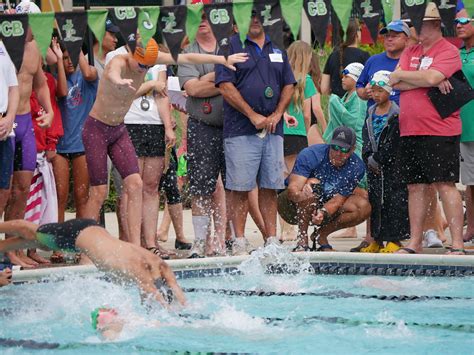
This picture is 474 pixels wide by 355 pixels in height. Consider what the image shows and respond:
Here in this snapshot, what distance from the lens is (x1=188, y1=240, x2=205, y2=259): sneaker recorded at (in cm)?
956

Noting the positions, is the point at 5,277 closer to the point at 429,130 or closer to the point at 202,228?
the point at 202,228

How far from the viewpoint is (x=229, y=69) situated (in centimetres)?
956

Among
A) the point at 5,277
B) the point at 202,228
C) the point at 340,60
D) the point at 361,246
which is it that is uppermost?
the point at 340,60

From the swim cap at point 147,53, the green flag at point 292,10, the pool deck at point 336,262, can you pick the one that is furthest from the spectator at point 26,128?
the green flag at point 292,10

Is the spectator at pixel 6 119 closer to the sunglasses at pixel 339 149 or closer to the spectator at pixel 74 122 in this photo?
the spectator at pixel 74 122

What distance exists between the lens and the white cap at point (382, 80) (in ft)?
31.7

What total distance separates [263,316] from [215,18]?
116 inches

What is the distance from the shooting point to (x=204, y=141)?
9.85 m

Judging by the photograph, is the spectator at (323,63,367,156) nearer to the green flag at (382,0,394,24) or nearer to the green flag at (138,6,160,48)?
the green flag at (382,0,394,24)

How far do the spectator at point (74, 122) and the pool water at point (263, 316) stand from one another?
1.68 meters

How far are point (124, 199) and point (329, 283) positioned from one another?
2220mm

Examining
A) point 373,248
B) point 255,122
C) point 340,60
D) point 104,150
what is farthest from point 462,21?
point 104,150

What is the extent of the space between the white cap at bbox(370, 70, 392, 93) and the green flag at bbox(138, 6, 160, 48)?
205 centimetres

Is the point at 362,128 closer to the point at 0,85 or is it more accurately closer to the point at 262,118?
the point at 262,118
